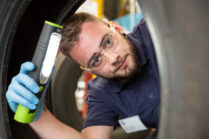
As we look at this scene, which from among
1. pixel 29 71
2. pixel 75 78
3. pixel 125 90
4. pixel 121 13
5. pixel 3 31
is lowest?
pixel 75 78

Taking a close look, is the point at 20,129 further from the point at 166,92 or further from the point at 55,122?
the point at 166,92

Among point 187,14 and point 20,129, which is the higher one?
point 187,14

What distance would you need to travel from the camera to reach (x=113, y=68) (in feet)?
2.64

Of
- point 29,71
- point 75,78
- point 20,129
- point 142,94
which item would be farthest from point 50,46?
point 75,78

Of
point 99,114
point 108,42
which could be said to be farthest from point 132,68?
point 99,114

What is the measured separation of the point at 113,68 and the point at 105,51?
0.24 ft

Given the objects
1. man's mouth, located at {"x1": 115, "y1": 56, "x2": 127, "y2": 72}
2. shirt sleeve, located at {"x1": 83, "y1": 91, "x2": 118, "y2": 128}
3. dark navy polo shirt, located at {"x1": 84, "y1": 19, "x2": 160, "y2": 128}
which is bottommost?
shirt sleeve, located at {"x1": 83, "y1": 91, "x2": 118, "y2": 128}

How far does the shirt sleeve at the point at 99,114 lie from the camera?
91 centimetres

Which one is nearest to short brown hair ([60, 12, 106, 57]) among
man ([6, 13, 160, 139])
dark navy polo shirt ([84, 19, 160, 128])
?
man ([6, 13, 160, 139])

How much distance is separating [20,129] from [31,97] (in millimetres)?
149

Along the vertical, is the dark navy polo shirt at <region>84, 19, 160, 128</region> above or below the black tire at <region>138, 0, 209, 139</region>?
below

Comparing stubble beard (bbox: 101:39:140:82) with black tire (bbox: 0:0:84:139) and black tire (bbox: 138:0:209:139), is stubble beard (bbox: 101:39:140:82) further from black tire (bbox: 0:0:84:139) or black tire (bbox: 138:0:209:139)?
black tire (bbox: 138:0:209:139)

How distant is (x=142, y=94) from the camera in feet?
2.69

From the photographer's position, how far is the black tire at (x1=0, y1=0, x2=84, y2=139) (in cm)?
51
